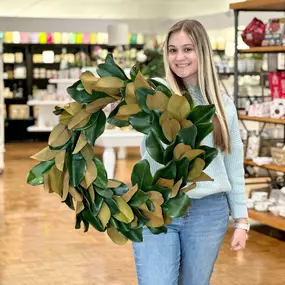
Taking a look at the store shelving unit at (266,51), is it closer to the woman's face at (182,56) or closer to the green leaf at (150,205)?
the woman's face at (182,56)

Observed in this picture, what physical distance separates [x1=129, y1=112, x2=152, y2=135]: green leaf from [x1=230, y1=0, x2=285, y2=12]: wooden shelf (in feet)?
14.9

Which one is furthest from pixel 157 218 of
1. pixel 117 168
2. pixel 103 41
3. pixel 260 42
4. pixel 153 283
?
pixel 103 41

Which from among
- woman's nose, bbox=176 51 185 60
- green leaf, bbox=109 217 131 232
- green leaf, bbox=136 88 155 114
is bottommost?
green leaf, bbox=109 217 131 232

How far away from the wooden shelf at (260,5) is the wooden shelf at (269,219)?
1720 millimetres

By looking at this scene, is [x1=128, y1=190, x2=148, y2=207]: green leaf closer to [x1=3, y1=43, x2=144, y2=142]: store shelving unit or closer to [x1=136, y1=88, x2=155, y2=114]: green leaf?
[x1=136, y1=88, x2=155, y2=114]: green leaf

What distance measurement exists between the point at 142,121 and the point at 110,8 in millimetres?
15236

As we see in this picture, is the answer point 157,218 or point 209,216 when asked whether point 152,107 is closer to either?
point 157,218

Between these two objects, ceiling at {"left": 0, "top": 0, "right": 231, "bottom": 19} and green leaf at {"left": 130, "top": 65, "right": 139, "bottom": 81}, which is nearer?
green leaf at {"left": 130, "top": 65, "right": 139, "bottom": 81}

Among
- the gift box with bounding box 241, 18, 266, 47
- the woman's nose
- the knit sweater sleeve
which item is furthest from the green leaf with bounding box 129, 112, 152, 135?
the gift box with bounding box 241, 18, 266, 47

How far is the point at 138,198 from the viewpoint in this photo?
192 cm

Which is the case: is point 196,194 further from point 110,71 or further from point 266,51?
point 266,51

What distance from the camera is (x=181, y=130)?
6.18 feet

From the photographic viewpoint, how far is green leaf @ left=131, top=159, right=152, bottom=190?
191 cm

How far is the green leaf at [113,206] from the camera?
194cm
